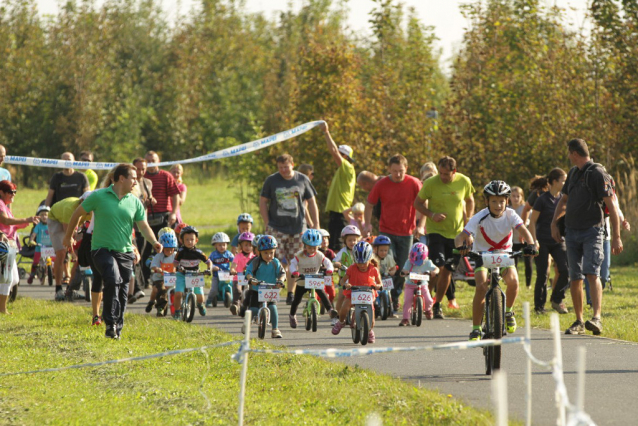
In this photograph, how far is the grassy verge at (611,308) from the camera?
12.1 m

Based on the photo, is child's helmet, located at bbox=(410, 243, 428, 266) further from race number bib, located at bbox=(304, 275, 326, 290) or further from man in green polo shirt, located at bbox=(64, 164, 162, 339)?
man in green polo shirt, located at bbox=(64, 164, 162, 339)

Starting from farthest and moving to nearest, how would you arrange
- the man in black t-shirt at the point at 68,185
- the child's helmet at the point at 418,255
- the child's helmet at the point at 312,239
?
the man in black t-shirt at the point at 68,185, the child's helmet at the point at 418,255, the child's helmet at the point at 312,239

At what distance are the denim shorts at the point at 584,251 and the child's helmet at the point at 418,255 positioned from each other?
187cm

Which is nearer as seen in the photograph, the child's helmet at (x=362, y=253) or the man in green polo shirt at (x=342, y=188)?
the child's helmet at (x=362, y=253)

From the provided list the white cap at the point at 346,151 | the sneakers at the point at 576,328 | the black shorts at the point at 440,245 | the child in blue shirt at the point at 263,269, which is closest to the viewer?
the sneakers at the point at 576,328

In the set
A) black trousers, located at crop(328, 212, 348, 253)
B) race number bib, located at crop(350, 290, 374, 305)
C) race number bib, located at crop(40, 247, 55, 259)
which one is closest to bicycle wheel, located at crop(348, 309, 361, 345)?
race number bib, located at crop(350, 290, 374, 305)

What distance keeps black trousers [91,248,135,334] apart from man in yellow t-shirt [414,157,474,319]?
389 cm

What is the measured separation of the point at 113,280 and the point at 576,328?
5157mm

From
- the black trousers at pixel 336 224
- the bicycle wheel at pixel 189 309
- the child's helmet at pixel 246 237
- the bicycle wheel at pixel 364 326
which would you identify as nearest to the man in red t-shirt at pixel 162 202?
the child's helmet at pixel 246 237

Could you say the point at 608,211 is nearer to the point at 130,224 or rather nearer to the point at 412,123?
the point at 130,224

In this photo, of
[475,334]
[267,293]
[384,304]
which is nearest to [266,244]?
[267,293]

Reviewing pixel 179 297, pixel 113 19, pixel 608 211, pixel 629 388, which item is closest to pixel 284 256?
pixel 179 297

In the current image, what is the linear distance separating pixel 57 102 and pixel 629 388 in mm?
50367

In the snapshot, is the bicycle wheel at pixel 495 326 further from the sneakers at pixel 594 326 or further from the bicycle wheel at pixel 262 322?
the bicycle wheel at pixel 262 322
